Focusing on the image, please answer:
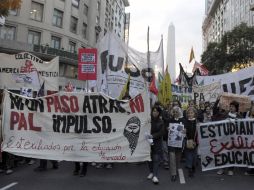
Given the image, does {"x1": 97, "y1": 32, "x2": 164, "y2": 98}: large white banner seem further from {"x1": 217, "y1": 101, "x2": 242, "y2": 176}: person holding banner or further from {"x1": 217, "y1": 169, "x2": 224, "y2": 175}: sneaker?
{"x1": 217, "y1": 169, "x2": 224, "y2": 175}: sneaker

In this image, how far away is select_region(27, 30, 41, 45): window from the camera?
44.4 meters

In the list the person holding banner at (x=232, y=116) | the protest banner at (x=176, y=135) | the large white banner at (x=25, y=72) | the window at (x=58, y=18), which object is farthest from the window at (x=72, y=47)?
the protest banner at (x=176, y=135)

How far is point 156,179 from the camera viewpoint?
8578 millimetres

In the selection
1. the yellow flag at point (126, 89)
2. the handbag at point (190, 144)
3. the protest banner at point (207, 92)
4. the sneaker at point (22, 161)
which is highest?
the protest banner at point (207, 92)

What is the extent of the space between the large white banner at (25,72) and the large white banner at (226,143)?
248 inches

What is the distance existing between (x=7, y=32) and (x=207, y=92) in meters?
31.5

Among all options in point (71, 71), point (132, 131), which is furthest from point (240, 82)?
point (71, 71)

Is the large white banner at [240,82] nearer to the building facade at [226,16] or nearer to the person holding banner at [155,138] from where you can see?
the person holding banner at [155,138]

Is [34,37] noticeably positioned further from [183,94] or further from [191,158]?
[191,158]

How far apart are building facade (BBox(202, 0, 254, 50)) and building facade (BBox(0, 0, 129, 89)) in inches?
988

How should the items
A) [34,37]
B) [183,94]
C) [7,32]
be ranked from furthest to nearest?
[34,37]
[7,32]
[183,94]

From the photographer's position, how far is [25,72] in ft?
46.0

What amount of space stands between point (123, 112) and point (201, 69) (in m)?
13.4

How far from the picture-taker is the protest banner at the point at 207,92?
1517cm
